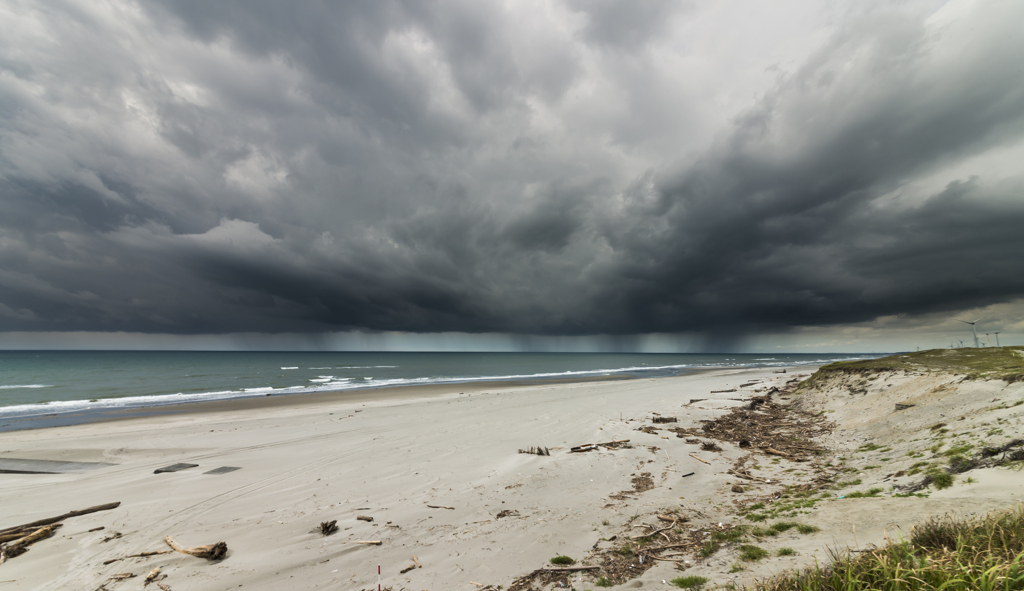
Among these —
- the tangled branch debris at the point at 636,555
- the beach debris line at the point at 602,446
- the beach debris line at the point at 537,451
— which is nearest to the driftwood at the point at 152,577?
the tangled branch debris at the point at 636,555

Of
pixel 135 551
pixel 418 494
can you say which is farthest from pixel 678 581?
pixel 135 551

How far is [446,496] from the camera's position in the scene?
395 inches

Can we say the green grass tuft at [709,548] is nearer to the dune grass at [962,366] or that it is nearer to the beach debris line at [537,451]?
the beach debris line at [537,451]

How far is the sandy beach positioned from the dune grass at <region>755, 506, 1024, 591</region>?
354mm

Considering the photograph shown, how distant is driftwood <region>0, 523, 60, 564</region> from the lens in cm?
771

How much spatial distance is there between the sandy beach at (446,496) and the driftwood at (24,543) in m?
0.19

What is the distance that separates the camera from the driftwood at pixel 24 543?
25.3 feet

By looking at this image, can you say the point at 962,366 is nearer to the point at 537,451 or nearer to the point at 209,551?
the point at 537,451

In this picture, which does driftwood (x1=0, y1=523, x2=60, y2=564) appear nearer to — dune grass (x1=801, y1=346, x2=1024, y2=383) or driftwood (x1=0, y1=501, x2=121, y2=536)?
driftwood (x1=0, y1=501, x2=121, y2=536)

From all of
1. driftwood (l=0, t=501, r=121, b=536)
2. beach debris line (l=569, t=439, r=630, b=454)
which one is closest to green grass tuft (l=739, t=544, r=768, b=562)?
beach debris line (l=569, t=439, r=630, b=454)

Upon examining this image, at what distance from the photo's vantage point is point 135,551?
777 centimetres

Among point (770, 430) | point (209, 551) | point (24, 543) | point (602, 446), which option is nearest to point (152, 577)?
point (209, 551)

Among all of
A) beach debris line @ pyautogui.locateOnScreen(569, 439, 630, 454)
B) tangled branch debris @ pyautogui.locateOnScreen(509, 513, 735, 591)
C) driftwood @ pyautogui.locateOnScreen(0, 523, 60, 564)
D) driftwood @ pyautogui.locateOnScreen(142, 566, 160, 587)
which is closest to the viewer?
tangled branch debris @ pyautogui.locateOnScreen(509, 513, 735, 591)

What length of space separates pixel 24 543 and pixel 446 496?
8734mm
